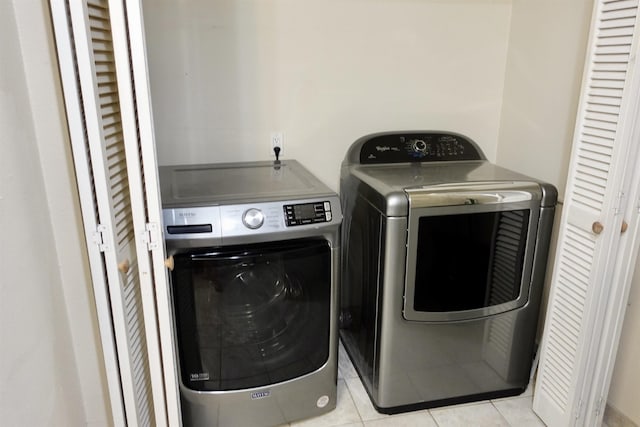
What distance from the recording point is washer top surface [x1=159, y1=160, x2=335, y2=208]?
1.59 m

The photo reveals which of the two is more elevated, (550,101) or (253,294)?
(550,101)

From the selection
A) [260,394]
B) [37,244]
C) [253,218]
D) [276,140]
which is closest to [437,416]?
[260,394]

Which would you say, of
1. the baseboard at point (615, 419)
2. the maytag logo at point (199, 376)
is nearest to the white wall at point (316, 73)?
the maytag logo at point (199, 376)

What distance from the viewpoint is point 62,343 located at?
3.88 feet

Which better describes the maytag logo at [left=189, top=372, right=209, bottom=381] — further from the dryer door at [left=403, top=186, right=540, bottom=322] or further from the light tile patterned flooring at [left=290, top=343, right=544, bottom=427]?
the dryer door at [left=403, top=186, right=540, bottom=322]

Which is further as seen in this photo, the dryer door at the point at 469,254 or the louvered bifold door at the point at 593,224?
the dryer door at the point at 469,254

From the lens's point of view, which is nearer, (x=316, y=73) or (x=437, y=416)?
(x=437, y=416)

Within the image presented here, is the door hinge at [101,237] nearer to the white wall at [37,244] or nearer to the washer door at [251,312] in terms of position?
the white wall at [37,244]

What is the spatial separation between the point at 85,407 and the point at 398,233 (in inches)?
44.3

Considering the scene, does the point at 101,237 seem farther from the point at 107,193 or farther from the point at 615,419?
the point at 615,419

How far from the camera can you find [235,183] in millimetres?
1816

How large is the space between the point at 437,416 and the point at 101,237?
1.54m

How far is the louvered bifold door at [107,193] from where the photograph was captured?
1040 mm

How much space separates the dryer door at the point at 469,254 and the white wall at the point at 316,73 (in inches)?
29.8
